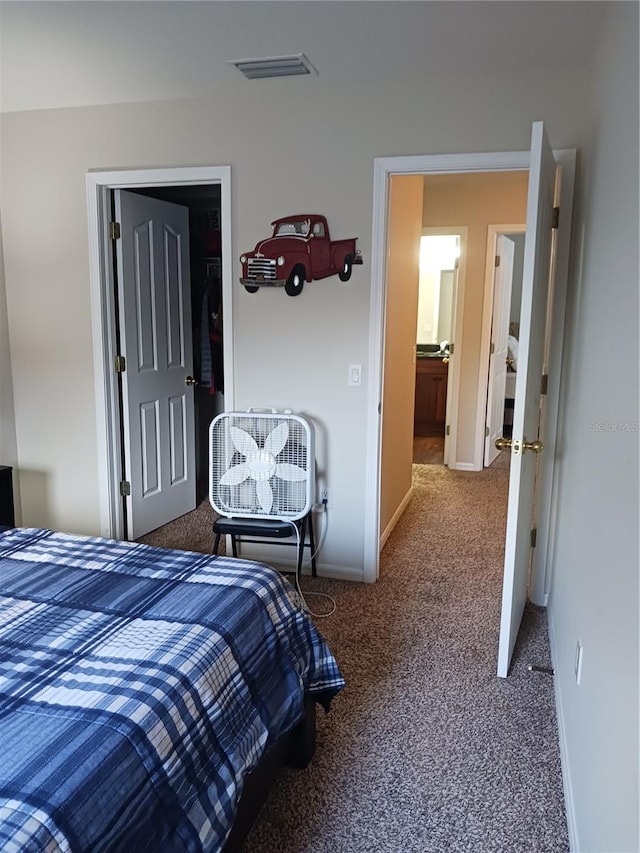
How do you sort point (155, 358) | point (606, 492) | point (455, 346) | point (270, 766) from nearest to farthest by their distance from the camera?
point (606, 492), point (270, 766), point (155, 358), point (455, 346)

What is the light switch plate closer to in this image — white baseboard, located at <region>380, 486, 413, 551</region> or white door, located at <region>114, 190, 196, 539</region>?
white baseboard, located at <region>380, 486, 413, 551</region>

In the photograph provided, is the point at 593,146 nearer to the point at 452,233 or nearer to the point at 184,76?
the point at 184,76

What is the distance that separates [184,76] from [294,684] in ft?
8.72

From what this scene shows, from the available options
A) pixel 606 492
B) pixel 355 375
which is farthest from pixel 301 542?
pixel 606 492

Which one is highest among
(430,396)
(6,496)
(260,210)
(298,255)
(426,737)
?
(260,210)

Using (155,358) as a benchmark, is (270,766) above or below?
below

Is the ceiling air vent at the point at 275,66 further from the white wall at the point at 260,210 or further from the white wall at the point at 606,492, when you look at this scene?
the white wall at the point at 606,492

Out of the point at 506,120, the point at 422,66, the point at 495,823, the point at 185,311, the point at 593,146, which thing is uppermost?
the point at 422,66

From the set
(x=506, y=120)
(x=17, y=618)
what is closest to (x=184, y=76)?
(x=506, y=120)

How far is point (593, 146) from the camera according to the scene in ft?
7.74

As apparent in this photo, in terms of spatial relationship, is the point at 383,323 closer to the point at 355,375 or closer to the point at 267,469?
the point at 355,375

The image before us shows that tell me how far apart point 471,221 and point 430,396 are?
218 cm

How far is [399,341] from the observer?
4074mm

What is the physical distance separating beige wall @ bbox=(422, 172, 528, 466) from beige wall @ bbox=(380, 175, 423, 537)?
1318 mm
